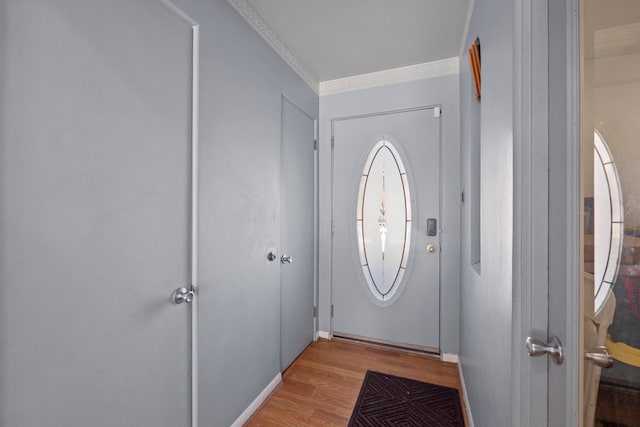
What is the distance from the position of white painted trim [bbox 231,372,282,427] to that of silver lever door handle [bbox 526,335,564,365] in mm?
1577

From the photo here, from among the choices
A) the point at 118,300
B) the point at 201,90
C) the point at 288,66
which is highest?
the point at 288,66

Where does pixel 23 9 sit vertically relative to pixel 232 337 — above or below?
above

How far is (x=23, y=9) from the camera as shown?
2.36 ft

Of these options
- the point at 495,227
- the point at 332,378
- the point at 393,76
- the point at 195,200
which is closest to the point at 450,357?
the point at 332,378

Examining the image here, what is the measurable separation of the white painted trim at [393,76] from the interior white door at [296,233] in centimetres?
44

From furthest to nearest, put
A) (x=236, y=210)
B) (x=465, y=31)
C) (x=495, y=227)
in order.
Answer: (x=465, y=31) → (x=236, y=210) → (x=495, y=227)

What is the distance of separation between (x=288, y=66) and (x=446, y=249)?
1995 mm

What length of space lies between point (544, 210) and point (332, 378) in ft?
6.16

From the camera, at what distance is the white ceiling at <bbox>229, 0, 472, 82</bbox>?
167 cm

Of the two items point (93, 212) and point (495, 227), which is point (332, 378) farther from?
point (93, 212)

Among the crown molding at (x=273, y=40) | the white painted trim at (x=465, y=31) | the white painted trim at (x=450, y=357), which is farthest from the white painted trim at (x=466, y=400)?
the crown molding at (x=273, y=40)

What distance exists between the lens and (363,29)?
190 centimetres

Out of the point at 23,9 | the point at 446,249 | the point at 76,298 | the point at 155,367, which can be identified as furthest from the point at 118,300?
the point at 446,249

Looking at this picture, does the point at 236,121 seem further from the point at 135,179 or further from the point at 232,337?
the point at 232,337
